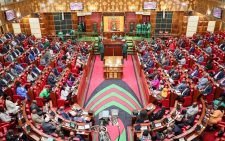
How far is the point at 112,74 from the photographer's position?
1180 centimetres

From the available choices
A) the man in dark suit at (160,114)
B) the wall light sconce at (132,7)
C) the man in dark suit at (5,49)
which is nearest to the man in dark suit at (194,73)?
the man in dark suit at (160,114)

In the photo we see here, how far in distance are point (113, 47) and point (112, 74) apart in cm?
365

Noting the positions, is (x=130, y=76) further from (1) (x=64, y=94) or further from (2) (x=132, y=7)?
(2) (x=132, y=7)

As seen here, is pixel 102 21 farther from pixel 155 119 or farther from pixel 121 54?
pixel 155 119

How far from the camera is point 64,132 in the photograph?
7.17m

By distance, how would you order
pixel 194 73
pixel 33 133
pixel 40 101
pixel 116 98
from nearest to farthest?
pixel 33 133, pixel 40 101, pixel 116 98, pixel 194 73

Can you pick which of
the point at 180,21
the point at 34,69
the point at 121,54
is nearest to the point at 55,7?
the point at 121,54

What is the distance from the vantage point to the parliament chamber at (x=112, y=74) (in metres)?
7.19

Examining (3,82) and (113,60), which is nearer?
(3,82)

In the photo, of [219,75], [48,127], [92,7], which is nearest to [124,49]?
[92,7]

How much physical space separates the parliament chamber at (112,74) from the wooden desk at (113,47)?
69 millimetres

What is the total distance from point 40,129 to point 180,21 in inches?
571

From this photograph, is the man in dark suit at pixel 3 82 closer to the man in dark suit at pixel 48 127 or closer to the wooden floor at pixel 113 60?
the man in dark suit at pixel 48 127

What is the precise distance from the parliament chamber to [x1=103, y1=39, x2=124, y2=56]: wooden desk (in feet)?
0.23
